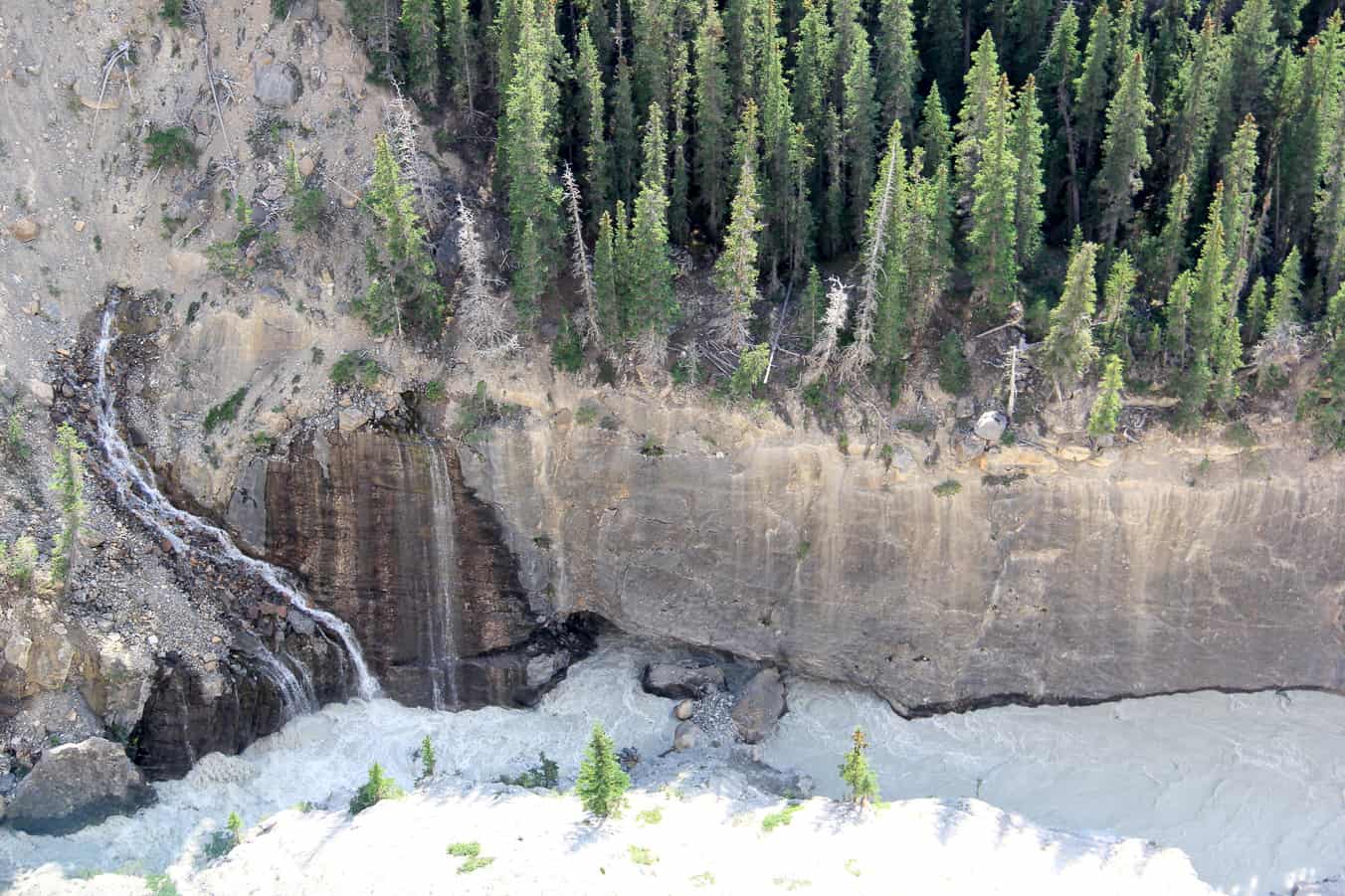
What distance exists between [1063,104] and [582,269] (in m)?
18.9

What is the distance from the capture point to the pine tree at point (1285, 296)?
155 feet

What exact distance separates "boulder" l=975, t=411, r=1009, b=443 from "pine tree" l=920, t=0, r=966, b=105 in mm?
15184

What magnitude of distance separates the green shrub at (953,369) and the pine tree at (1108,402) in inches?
167

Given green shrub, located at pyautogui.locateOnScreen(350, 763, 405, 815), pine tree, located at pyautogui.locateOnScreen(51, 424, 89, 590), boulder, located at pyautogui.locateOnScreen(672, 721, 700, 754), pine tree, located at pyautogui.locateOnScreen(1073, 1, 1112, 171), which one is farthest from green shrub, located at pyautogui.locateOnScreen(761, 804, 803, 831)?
pine tree, located at pyautogui.locateOnScreen(1073, 1, 1112, 171)

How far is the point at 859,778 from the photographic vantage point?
4384cm

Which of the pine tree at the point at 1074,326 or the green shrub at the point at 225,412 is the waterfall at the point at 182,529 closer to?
the green shrub at the point at 225,412

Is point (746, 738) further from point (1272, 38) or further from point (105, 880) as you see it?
point (1272, 38)

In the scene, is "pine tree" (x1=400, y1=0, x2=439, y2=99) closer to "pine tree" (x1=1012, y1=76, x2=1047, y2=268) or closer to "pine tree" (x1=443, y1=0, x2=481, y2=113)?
"pine tree" (x1=443, y1=0, x2=481, y2=113)

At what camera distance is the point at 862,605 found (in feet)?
165

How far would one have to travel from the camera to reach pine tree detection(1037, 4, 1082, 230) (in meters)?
53.5

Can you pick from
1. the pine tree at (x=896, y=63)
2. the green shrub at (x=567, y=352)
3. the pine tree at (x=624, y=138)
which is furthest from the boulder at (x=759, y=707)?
the pine tree at (x=896, y=63)

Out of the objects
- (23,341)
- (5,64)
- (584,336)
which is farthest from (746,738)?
(5,64)

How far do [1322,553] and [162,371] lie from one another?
3962cm

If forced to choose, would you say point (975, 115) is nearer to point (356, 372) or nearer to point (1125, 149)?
point (1125, 149)
